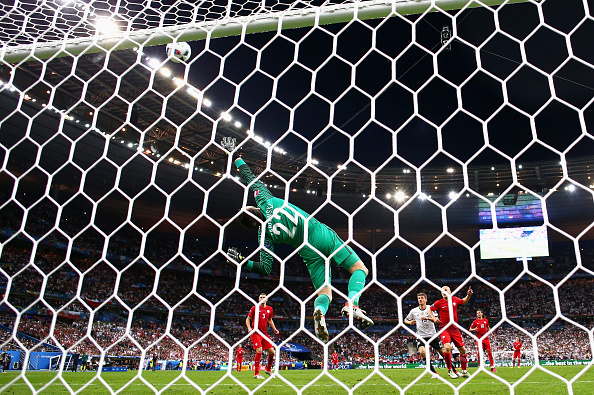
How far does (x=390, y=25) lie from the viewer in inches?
337

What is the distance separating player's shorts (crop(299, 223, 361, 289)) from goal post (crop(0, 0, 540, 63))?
1348mm

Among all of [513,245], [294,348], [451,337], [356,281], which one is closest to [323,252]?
[356,281]

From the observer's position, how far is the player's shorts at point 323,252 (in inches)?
112

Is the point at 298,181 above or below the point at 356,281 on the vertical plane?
below

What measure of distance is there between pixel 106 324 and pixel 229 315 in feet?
25.0

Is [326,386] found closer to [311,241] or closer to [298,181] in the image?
[311,241]

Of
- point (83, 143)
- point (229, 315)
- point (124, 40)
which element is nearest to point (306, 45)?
point (124, 40)

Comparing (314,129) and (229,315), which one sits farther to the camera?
(229,315)

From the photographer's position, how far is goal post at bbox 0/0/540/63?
89.9 inches

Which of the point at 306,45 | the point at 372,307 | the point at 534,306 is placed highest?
the point at 306,45

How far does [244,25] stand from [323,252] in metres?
1.55

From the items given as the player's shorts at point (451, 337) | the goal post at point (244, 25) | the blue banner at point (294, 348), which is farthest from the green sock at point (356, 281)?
the blue banner at point (294, 348)

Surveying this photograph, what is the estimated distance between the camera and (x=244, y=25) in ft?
8.14

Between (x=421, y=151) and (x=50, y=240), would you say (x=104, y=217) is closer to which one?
(x=50, y=240)
